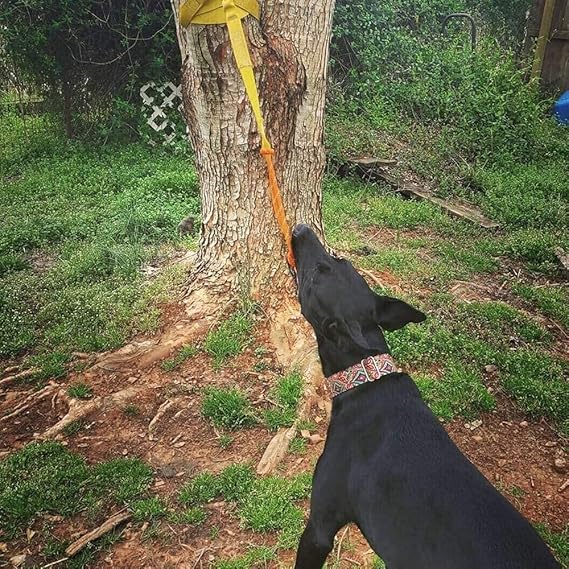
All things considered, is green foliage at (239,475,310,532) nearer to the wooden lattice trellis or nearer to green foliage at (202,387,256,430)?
green foliage at (202,387,256,430)

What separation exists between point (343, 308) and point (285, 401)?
113 centimetres

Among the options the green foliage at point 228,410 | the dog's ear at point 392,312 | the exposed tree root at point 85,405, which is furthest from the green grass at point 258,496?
the dog's ear at point 392,312

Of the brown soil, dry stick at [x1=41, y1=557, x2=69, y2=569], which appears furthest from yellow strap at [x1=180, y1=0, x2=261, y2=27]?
dry stick at [x1=41, y1=557, x2=69, y2=569]

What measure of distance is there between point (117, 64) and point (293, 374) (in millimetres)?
5989

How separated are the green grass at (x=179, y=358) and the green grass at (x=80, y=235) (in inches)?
13.0

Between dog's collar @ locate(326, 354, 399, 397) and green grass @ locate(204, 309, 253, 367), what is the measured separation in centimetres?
146

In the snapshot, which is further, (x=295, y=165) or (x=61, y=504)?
(x=295, y=165)

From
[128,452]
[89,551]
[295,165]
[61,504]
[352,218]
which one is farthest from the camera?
[352,218]

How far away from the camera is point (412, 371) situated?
3.70m

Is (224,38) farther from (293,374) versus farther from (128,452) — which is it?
(128,452)

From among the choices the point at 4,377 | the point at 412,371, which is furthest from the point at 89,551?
the point at 412,371

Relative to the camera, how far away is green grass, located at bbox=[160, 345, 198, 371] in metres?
3.72

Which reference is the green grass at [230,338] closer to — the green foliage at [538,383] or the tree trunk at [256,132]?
the tree trunk at [256,132]

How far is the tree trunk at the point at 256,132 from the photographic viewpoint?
3.48 m
